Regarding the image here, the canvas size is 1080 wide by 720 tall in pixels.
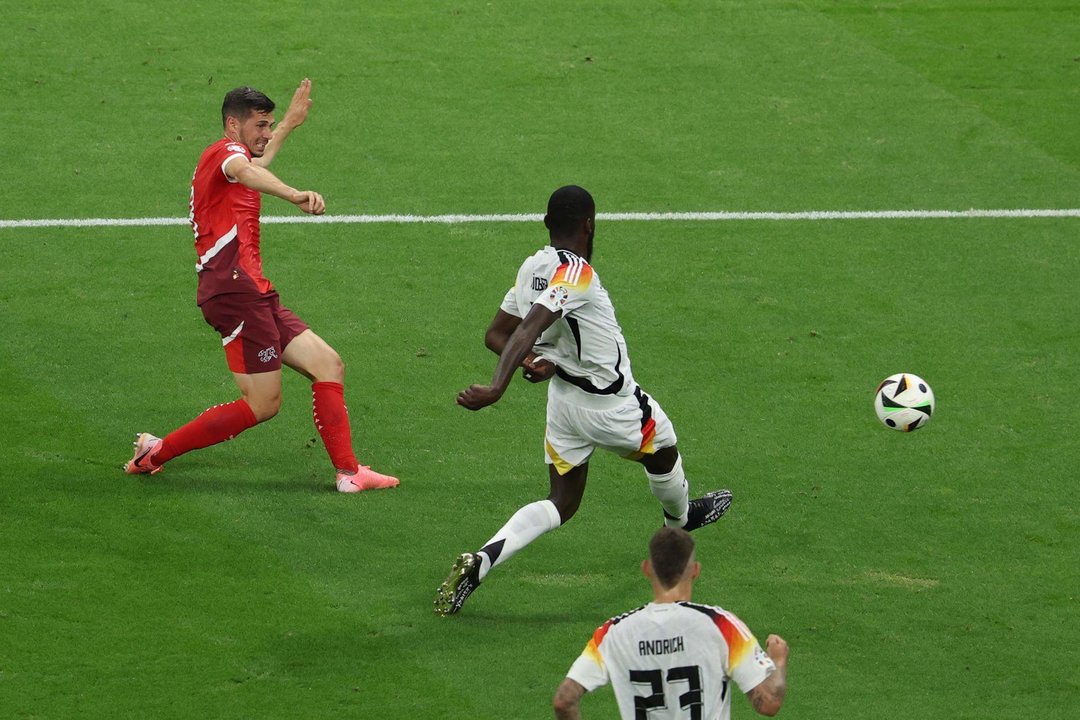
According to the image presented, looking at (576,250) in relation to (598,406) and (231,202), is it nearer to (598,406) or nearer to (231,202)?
(598,406)

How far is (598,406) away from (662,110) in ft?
24.3

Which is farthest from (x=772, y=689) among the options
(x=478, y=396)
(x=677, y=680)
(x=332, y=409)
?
(x=332, y=409)

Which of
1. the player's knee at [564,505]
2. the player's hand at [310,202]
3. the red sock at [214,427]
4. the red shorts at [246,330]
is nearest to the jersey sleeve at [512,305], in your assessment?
the player's knee at [564,505]

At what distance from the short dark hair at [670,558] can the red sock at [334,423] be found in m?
4.13

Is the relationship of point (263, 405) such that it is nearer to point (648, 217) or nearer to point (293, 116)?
point (293, 116)

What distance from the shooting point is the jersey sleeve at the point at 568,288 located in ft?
26.2

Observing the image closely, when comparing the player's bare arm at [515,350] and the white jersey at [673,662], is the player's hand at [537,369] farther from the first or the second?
the white jersey at [673,662]

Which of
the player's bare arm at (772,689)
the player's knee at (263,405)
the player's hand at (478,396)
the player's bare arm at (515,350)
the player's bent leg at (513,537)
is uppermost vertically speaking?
the player's bare arm at (515,350)

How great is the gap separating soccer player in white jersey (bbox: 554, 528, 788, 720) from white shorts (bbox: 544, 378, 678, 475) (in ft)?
8.22

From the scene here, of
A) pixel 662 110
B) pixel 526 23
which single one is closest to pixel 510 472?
pixel 662 110

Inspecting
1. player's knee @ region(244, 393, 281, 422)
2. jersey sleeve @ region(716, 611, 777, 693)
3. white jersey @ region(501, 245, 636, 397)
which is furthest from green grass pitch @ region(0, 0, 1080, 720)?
jersey sleeve @ region(716, 611, 777, 693)

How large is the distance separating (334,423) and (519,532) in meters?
1.83

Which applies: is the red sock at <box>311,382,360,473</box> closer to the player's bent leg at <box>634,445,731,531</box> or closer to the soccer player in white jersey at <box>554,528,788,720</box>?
the player's bent leg at <box>634,445,731,531</box>

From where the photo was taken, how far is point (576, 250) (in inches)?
325
